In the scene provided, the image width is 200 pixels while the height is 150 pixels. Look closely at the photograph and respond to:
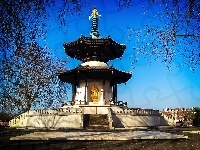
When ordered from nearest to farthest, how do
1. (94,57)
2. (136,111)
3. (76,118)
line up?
(76,118), (136,111), (94,57)

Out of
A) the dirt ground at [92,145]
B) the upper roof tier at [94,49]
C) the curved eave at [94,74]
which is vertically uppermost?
the upper roof tier at [94,49]

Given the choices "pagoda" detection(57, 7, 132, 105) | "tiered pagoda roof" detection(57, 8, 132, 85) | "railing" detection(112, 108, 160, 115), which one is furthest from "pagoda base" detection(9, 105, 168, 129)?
"tiered pagoda roof" detection(57, 8, 132, 85)

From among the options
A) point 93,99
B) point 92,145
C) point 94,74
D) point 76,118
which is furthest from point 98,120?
point 92,145

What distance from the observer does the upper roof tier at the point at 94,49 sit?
31081 millimetres

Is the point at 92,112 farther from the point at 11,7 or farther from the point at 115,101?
the point at 11,7

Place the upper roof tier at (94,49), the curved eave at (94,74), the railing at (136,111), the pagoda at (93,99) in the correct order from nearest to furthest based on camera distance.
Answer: the pagoda at (93,99) < the railing at (136,111) < the curved eave at (94,74) < the upper roof tier at (94,49)

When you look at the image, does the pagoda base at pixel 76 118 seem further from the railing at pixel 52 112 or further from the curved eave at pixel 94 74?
the curved eave at pixel 94 74

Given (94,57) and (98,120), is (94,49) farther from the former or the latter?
(98,120)

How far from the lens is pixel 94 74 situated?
3077 cm

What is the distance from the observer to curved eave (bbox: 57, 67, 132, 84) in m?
29.5

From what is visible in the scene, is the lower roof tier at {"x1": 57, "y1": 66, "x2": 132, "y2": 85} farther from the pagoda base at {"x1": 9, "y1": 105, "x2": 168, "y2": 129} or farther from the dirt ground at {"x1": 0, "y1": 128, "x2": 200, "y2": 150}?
the dirt ground at {"x1": 0, "y1": 128, "x2": 200, "y2": 150}

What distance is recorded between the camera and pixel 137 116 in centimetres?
2431

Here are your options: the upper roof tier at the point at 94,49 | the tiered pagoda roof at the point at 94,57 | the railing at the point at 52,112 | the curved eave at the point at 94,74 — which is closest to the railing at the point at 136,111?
the railing at the point at 52,112

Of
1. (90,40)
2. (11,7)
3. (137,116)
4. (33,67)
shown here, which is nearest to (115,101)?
(137,116)
